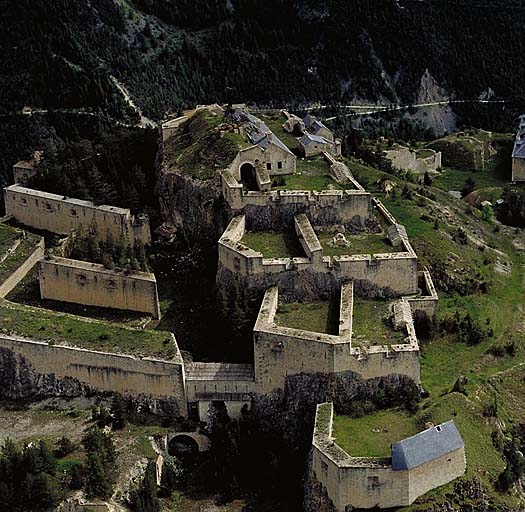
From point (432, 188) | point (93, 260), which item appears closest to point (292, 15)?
point (432, 188)

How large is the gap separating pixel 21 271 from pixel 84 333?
31.6 feet

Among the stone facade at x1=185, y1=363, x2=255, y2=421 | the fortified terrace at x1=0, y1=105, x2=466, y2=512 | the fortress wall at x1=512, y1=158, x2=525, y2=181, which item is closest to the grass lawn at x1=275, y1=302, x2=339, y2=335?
the fortified terrace at x1=0, y1=105, x2=466, y2=512

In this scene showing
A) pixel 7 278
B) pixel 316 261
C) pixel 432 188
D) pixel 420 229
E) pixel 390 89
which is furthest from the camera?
pixel 390 89

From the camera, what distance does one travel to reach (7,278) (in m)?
54.0

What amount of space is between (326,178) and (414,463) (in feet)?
71.9

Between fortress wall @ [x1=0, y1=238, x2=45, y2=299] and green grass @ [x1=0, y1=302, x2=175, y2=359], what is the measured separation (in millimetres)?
3869

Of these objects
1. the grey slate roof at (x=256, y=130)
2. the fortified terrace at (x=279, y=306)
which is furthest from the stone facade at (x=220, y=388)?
the grey slate roof at (x=256, y=130)

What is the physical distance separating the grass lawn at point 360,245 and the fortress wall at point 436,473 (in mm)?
13365

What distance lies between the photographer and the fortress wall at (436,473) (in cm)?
3809

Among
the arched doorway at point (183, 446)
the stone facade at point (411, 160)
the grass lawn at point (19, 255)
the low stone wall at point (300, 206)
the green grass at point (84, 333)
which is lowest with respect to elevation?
the arched doorway at point (183, 446)

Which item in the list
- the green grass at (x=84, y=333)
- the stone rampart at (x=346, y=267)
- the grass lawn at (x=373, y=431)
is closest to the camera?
the grass lawn at (x=373, y=431)

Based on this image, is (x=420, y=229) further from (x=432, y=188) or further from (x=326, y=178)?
(x=432, y=188)

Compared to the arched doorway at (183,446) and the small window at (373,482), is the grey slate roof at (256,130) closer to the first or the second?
the arched doorway at (183,446)

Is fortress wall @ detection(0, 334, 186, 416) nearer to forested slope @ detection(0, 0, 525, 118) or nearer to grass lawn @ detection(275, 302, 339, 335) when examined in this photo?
grass lawn @ detection(275, 302, 339, 335)
